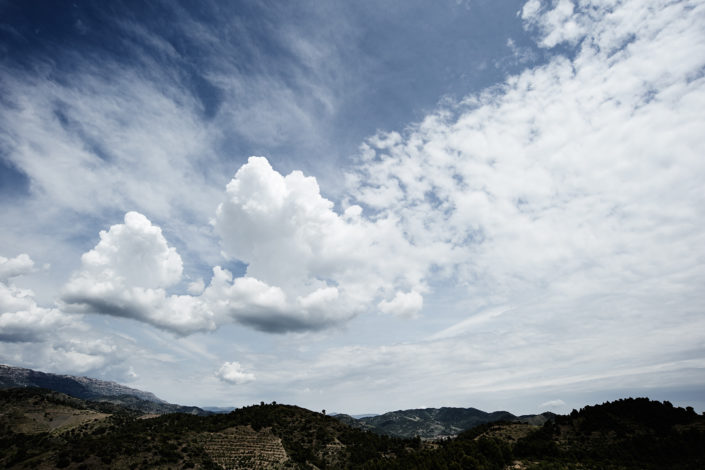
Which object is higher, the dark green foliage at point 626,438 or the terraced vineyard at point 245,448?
the dark green foliage at point 626,438

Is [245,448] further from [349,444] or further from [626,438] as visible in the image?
[626,438]

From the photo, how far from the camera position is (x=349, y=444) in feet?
336

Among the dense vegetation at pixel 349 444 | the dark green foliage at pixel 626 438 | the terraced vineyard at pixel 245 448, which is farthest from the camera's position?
the terraced vineyard at pixel 245 448

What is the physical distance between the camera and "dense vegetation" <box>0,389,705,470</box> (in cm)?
5619

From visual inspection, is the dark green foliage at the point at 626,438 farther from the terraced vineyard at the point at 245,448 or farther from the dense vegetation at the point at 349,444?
the terraced vineyard at the point at 245,448

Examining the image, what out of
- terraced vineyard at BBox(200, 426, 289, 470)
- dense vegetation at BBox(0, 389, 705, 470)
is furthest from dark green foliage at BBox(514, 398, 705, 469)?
terraced vineyard at BBox(200, 426, 289, 470)

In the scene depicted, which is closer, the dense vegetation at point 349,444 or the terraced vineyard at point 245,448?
the dense vegetation at point 349,444

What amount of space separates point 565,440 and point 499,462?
3377 cm

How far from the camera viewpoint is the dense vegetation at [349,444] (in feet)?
184

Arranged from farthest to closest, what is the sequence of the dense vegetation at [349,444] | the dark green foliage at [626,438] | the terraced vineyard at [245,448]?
1. the terraced vineyard at [245,448]
2. the dark green foliage at [626,438]
3. the dense vegetation at [349,444]

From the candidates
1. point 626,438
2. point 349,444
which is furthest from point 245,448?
point 626,438

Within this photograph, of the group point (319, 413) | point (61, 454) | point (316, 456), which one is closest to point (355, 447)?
point (316, 456)

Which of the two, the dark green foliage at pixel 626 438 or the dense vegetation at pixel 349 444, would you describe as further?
the dark green foliage at pixel 626 438

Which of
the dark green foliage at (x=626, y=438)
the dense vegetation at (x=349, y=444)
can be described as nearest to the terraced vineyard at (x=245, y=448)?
the dense vegetation at (x=349, y=444)
